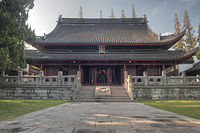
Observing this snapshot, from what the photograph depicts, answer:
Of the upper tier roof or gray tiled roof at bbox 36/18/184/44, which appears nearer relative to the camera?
the upper tier roof

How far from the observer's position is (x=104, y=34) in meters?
19.2

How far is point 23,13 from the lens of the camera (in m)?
7.50

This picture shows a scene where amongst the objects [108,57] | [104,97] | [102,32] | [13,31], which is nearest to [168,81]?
[104,97]

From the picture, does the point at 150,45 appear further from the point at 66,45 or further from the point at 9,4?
the point at 9,4

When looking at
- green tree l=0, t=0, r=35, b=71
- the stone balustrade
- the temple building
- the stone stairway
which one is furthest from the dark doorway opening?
green tree l=0, t=0, r=35, b=71

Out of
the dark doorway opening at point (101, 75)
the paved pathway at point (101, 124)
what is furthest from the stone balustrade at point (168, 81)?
the paved pathway at point (101, 124)

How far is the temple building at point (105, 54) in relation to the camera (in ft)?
49.6

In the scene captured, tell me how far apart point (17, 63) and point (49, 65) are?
948 cm

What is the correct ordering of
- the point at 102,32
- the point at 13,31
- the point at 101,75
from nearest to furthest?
the point at 13,31 < the point at 101,75 < the point at 102,32

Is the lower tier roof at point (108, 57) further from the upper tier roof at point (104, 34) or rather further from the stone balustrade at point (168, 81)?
the stone balustrade at point (168, 81)

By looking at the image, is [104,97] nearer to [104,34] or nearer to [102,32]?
[104,34]

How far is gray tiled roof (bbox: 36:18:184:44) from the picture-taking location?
16.6 metres

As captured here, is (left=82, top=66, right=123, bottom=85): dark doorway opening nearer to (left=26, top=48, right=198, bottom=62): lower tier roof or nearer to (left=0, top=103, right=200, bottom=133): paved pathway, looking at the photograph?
(left=26, top=48, right=198, bottom=62): lower tier roof

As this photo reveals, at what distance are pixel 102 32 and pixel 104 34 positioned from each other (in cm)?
77
